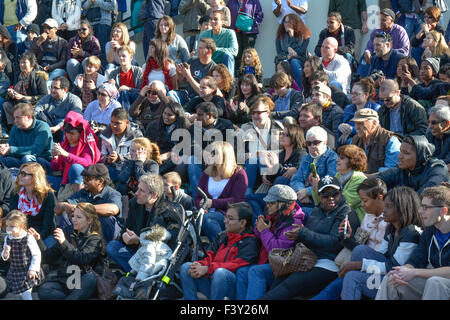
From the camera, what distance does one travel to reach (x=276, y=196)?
7.26 m

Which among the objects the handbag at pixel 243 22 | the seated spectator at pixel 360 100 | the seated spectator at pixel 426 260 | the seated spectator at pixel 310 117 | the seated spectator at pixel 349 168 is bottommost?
the seated spectator at pixel 426 260

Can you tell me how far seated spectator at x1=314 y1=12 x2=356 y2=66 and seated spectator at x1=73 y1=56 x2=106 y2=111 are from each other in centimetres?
307

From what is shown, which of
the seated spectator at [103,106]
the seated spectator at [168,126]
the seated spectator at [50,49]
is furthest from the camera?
the seated spectator at [50,49]

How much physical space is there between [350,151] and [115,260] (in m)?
2.36

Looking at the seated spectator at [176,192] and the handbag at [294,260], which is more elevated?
the seated spectator at [176,192]

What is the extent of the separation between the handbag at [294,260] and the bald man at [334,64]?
4.38 meters

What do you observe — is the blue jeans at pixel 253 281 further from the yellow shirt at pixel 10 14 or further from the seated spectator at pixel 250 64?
the yellow shirt at pixel 10 14

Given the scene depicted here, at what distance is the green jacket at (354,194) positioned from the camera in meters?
7.38

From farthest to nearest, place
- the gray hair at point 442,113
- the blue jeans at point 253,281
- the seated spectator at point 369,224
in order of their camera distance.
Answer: the gray hair at point 442,113 < the blue jeans at point 253,281 < the seated spectator at point 369,224

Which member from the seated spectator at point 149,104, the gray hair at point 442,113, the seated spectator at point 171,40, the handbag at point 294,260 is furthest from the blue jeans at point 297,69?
the handbag at point 294,260

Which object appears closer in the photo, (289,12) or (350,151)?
(350,151)

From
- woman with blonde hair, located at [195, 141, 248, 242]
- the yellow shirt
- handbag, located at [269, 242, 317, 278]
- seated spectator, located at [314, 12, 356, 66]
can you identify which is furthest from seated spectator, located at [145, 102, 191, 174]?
the yellow shirt
